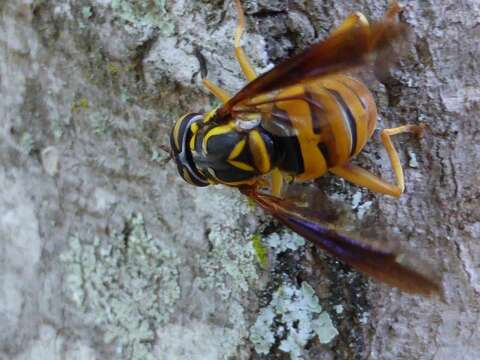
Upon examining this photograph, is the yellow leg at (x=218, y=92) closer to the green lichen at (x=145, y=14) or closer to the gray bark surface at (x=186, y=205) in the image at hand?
the gray bark surface at (x=186, y=205)

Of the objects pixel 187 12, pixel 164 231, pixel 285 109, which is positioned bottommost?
pixel 164 231

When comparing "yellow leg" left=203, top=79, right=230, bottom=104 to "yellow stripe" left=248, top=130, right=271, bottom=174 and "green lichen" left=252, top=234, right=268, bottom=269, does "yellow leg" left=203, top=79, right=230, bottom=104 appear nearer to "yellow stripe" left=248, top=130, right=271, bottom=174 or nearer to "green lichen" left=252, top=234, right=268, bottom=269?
"yellow stripe" left=248, top=130, right=271, bottom=174

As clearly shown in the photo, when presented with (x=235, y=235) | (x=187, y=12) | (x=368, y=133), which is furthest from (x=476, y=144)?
(x=187, y=12)

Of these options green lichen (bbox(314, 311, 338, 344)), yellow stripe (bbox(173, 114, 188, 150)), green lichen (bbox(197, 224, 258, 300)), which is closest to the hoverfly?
yellow stripe (bbox(173, 114, 188, 150))

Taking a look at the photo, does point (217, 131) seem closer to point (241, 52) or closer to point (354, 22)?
point (241, 52)

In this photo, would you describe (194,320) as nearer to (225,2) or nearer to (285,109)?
Answer: (285,109)

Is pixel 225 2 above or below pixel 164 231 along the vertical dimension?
above
